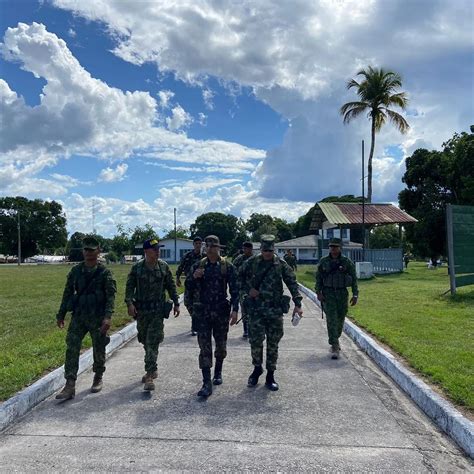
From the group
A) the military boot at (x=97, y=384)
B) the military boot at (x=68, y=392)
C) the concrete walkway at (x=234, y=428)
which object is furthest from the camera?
the military boot at (x=97, y=384)

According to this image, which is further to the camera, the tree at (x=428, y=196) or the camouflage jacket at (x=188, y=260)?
the tree at (x=428, y=196)

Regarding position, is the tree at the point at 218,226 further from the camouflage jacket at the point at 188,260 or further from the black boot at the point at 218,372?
the black boot at the point at 218,372

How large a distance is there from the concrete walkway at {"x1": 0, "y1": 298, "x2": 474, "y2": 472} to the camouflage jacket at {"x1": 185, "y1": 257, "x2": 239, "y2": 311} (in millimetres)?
1081

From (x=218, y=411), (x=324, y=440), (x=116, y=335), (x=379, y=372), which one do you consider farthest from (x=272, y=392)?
(x=116, y=335)

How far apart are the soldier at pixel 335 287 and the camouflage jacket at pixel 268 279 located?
1789 mm

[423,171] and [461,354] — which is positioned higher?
[423,171]

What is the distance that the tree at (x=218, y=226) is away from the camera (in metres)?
92.2

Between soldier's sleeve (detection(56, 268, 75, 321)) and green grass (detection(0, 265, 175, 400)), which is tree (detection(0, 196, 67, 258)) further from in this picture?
soldier's sleeve (detection(56, 268, 75, 321))

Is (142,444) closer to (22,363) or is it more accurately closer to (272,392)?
(272,392)

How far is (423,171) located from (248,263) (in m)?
33.1

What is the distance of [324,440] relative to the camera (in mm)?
4484

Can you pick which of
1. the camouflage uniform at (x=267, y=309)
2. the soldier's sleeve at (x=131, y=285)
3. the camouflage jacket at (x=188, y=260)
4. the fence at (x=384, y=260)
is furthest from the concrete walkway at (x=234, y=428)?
the fence at (x=384, y=260)

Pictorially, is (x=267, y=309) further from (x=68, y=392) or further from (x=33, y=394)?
(x=33, y=394)

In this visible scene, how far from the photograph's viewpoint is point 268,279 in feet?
20.6
